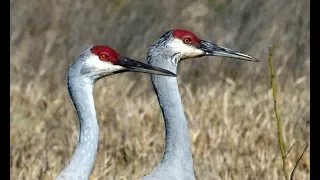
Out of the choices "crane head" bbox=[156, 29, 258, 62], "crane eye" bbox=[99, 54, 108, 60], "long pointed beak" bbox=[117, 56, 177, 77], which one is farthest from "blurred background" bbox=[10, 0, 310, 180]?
"crane eye" bbox=[99, 54, 108, 60]

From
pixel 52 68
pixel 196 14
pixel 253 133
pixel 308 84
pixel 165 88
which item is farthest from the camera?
pixel 196 14

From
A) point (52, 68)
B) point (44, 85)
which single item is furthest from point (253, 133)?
point (52, 68)

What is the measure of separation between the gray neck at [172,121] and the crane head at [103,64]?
1.24ft

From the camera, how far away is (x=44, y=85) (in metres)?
11.6

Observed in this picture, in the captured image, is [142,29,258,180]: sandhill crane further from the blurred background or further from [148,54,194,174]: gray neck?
the blurred background

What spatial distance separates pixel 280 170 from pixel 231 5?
5.48 meters

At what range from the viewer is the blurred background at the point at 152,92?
9.28 meters

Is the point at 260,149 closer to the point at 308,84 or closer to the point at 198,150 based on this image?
the point at 198,150

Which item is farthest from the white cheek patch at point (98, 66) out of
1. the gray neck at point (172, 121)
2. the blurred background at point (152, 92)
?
the blurred background at point (152, 92)

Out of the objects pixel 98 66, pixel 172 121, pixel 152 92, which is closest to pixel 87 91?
pixel 98 66

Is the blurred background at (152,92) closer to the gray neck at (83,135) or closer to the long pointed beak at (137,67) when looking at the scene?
the long pointed beak at (137,67)

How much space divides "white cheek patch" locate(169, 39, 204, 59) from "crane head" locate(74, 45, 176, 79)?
0.48 metres

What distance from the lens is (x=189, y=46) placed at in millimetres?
7531

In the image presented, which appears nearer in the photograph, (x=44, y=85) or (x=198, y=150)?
(x=198, y=150)
